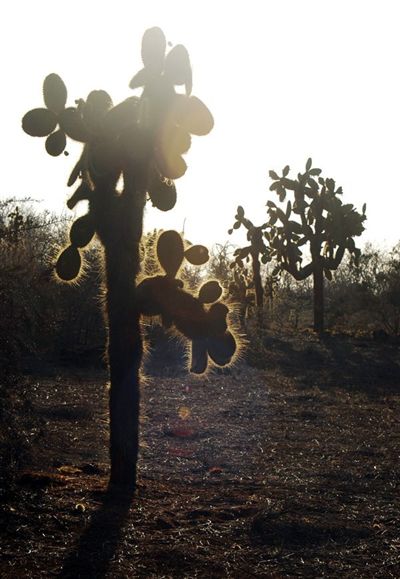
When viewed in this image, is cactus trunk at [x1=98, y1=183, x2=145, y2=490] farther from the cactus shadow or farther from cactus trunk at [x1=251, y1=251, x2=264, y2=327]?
cactus trunk at [x1=251, y1=251, x2=264, y2=327]

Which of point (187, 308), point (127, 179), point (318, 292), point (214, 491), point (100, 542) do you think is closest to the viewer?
point (100, 542)

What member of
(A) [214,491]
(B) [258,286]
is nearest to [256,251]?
(B) [258,286]

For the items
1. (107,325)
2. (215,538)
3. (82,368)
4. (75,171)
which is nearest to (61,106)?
(75,171)

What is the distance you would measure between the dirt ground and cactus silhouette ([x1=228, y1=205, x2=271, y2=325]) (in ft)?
45.9

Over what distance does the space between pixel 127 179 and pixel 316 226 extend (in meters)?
20.7

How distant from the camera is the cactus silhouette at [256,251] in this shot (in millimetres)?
26828

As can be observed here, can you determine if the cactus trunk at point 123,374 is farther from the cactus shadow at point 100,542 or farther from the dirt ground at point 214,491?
the cactus shadow at point 100,542

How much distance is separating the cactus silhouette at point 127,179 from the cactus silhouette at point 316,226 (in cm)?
1971

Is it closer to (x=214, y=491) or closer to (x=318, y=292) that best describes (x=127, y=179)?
(x=214, y=491)

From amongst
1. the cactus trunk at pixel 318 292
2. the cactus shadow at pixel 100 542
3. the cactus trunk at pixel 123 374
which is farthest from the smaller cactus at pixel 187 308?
the cactus trunk at pixel 318 292

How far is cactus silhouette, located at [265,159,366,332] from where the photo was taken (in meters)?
26.1

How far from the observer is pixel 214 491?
6.74 metres

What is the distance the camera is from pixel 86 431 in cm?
918

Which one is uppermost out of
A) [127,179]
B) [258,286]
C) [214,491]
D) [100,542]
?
[258,286]
